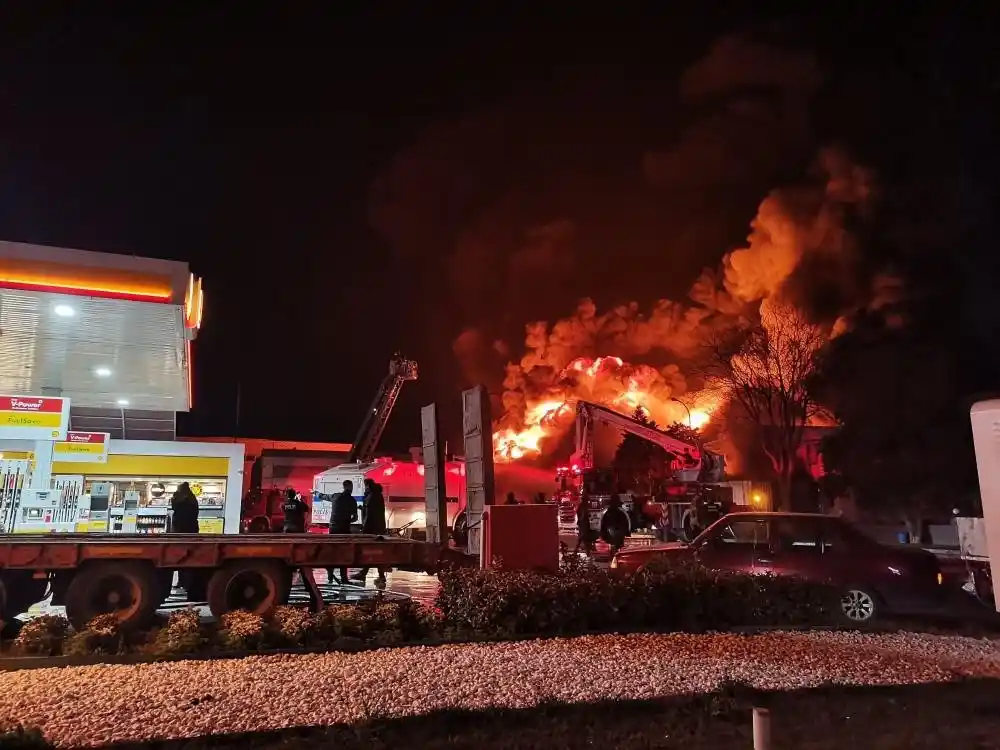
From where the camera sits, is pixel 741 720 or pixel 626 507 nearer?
pixel 741 720

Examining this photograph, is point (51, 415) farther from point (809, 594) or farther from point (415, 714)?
point (809, 594)

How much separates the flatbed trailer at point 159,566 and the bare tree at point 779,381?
25.8 metres

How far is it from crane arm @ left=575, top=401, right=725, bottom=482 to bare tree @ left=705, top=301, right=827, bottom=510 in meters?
5.59

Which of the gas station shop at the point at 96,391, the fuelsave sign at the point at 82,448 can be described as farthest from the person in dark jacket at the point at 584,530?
the fuelsave sign at the point at 82,448

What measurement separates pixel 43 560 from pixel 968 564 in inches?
542

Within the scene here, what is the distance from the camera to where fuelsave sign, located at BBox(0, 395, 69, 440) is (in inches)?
640

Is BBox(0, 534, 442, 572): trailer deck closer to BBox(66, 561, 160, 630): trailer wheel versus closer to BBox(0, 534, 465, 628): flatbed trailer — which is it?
BBox(0, 534, 465, 628): flatbed trailer

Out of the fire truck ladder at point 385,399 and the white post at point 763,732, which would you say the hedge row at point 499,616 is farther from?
the fire truck ladder at point 385,399

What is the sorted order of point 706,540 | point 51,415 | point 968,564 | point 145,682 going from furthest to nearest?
1. point 51,415
2. point 968,564
3. point 706,540
4. point 145,682

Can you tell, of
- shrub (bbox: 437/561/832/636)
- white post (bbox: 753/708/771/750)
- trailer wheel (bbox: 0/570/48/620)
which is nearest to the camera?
white post (bbox: 753/708/771/750)

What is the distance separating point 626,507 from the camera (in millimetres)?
24953

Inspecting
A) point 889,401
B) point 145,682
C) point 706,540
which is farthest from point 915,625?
point 889,401

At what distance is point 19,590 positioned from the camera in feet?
30.5

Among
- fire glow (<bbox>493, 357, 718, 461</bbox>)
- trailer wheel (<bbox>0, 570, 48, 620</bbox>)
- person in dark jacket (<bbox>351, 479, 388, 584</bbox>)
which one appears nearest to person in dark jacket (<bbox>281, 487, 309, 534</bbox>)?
person in dark jacket (<bbox>351, 479, 388, 584</bbox>)
